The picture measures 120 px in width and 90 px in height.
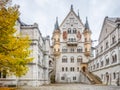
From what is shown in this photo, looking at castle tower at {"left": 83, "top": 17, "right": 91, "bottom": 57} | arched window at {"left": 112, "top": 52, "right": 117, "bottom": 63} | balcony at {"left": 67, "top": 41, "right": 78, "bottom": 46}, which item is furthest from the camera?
balcony at {"left": 67, "top": 41, "right": 78, "bottom": 46}

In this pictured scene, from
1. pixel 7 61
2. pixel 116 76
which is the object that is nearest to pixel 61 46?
pixel 116 76

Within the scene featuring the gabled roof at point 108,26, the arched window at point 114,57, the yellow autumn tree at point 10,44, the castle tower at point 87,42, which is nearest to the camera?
the yellow autumn tree at point 10,44

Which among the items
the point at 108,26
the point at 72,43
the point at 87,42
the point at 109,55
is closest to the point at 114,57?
the point at 109,55

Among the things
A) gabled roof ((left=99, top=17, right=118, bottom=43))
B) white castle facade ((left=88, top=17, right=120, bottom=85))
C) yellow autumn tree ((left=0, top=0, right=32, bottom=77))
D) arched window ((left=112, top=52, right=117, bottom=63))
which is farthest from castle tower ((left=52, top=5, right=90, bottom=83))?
A: yellow autumn tree ((left=0, top=0, right=32, bottom=77))

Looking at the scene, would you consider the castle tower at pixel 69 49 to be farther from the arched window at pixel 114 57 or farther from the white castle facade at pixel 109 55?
the arched window at pixel 114 57

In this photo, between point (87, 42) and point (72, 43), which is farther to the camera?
point (72, 43)

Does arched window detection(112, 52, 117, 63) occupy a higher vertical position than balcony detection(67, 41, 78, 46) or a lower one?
lower

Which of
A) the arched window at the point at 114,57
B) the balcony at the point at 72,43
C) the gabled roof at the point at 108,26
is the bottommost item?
the arched window at the point at 114,57

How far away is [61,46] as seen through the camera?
80.2 metres

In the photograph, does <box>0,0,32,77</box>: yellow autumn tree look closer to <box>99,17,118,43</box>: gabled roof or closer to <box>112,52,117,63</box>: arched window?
<box>112,52,117,63</box>: arched window

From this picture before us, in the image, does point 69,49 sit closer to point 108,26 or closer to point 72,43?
point 72,43

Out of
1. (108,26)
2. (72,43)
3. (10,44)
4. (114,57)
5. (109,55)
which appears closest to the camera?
(10,44)

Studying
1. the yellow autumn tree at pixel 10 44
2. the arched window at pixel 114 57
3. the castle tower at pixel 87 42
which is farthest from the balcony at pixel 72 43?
the yellow autumn tree at pixel 10 44

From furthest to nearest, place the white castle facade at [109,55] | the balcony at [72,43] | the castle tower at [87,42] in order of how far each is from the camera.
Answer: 1. the balcony at [72,43]
2. the castle tower at [87,42]
3. the white castle facade at [109,55]
